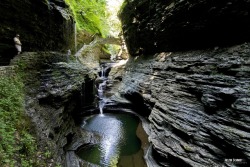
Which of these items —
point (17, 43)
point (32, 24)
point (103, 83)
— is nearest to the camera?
point (17, 43)

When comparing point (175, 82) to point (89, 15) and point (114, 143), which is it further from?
point (89, 15)

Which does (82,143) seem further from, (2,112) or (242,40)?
(242,40)

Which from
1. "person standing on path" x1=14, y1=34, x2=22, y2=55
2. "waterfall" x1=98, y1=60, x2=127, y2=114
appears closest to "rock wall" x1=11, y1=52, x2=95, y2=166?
"person standing on path" x1=14, y1=34, x2=22, y2=55

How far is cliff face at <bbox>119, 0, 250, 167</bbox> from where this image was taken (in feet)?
22.6

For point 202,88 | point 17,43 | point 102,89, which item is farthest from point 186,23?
point 102,89

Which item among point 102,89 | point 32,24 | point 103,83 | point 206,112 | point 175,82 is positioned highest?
point 32,24

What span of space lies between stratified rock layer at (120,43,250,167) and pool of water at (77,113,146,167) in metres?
1.49

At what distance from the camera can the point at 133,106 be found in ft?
61.9

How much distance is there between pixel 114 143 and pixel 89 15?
23.4 meters

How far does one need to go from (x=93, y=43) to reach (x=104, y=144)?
20.0m

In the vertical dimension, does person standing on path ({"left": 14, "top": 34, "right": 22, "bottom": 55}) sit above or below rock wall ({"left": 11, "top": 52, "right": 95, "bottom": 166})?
above

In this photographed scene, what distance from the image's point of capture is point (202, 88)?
Result: 29.9ft

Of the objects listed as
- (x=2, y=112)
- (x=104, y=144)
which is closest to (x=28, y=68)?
(x=2, y=112)

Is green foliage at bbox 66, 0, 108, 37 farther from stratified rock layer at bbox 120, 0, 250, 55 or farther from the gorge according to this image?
the gorge
